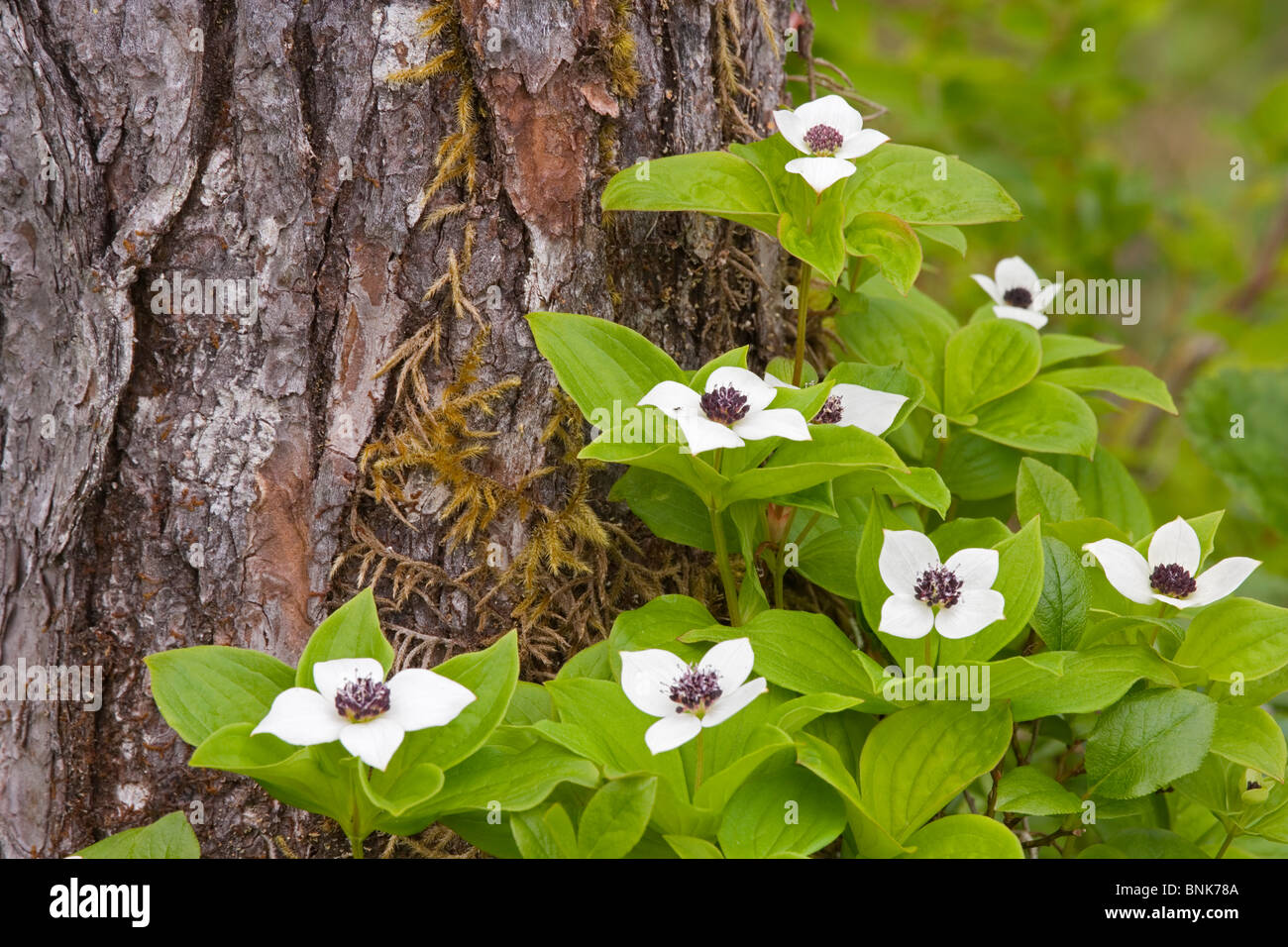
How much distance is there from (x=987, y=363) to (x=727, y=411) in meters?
0.65

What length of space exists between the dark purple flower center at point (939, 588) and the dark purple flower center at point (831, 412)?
0.90ft

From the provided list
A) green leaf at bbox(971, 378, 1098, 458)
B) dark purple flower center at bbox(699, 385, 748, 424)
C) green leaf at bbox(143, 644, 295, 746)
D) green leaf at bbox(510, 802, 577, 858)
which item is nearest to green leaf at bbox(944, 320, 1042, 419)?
green leaf at bbox(971, 378, 1098, 458)

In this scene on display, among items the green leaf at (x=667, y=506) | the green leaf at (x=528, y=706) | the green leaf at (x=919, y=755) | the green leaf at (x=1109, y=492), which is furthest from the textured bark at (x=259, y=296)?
the green leaf at (x=1109, y=492)

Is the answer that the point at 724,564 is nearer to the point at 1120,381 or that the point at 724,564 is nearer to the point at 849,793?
the point at 849,793

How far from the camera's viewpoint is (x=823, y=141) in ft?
4.40

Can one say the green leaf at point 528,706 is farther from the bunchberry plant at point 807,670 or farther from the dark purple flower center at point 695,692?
the dark purple flower center at point 695,692

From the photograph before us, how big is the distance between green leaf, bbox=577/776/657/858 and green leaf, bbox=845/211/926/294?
0.73 metres

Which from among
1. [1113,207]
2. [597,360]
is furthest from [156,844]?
[1113,207]

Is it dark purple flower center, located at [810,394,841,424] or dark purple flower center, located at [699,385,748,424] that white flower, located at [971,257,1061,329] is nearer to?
dark purple flower center, located at [810,394,841,424]

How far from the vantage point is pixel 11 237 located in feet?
4.52

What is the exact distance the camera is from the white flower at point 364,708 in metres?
1.01

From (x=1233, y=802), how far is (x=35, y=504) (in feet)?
5.77

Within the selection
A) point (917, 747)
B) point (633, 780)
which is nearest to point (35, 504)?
point (633, 780)
